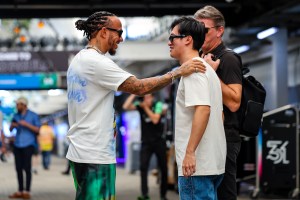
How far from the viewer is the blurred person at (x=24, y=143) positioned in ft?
40.1

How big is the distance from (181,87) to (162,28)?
678 inches

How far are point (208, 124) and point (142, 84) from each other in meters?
0.52

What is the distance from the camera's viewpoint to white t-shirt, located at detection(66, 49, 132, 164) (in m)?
4.40

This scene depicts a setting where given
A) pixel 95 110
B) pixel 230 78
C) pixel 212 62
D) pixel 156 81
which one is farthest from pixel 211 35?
pixel 95 110

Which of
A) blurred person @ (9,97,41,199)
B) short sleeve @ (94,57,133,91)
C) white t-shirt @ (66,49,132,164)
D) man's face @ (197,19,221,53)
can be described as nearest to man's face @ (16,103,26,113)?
blurred person @ (9,97,41,199)

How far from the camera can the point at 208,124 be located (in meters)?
4.41

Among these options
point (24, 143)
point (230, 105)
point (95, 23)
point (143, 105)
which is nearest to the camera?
point (95, 23)

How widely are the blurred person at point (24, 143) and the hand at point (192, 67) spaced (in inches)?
325

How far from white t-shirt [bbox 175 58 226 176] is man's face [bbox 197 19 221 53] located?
0.70 meters

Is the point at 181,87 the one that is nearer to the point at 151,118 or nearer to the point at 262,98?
the point at 262,98

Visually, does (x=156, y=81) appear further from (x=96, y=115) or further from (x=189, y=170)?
(x=189, y=170)

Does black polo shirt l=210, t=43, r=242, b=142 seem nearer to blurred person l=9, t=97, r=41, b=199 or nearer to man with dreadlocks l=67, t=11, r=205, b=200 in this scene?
man with dreadlocks l=67, t=11, r=205, b=200

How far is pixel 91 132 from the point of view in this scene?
4.40 metres

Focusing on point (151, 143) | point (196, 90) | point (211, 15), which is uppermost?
point (211, 15)
